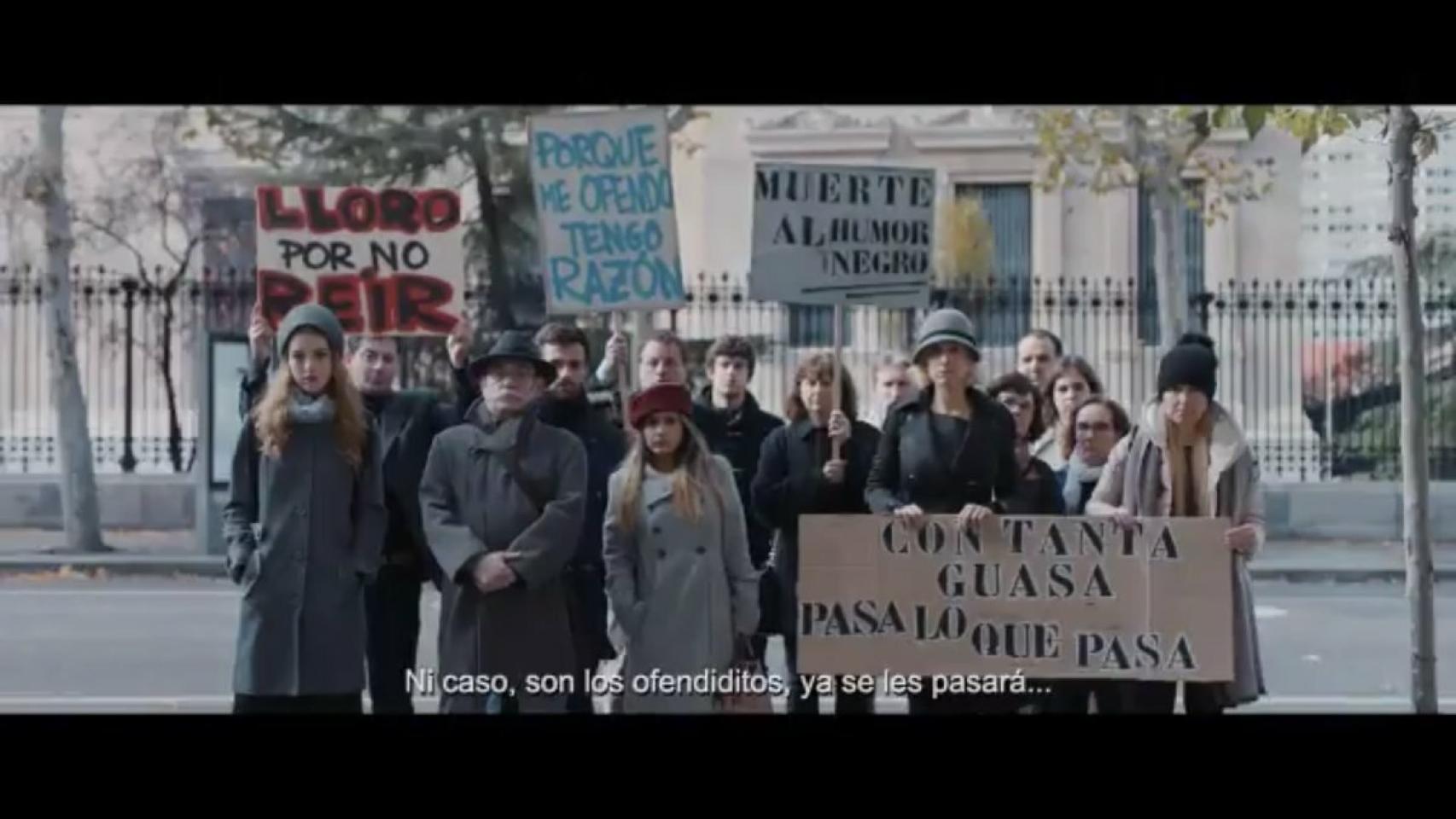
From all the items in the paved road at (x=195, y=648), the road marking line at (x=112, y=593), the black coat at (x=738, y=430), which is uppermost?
the black coat at (x=738, y=430)

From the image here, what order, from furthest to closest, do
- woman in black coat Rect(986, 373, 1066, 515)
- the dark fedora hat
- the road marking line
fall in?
woman in black coat Rect(986, 373, 1066, 515), the dark fedora hat, the road marking line

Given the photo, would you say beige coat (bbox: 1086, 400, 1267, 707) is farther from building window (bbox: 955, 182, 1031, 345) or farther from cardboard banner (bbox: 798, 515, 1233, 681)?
building window (bbox: 955, 182, 1031, 345)

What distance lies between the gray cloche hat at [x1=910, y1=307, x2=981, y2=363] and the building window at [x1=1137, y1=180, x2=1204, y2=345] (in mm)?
544

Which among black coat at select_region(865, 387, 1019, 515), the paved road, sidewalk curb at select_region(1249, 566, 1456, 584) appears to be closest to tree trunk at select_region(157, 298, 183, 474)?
the paved road

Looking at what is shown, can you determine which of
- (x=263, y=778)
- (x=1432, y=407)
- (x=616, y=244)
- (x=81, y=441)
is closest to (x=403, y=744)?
(x=263, y=778)

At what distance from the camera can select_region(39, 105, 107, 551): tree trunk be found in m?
5.43

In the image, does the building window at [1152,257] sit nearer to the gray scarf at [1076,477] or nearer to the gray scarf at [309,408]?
the gray scarf at [1076,477]

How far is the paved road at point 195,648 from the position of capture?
5480 millimetres

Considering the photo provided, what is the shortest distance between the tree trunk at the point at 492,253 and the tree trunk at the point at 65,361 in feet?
4.34

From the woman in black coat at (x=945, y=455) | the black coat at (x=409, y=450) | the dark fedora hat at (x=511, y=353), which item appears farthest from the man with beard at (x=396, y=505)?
the woman in black coat at (x=945, y=455)

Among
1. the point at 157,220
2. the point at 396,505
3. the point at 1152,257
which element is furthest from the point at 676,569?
the point at 157,220

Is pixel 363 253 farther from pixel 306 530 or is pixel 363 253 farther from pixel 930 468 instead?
pixel 930 468

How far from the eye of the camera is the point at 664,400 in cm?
553
